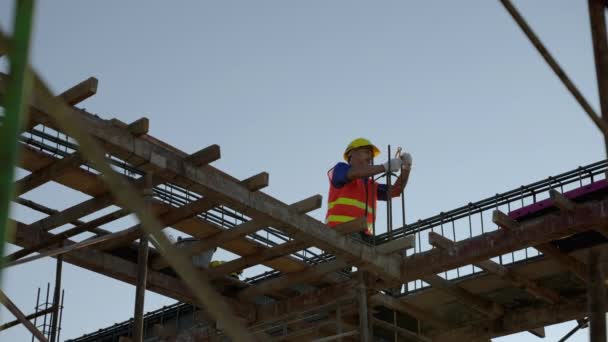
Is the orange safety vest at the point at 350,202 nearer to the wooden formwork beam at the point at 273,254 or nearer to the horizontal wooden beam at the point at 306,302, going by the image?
the horizontal wooden beam at the point at 306,302

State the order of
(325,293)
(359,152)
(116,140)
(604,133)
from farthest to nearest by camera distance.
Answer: (359,152)
(325,293)
(116,140)
(604,133)

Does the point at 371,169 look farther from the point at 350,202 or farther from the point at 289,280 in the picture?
the point at 289,280

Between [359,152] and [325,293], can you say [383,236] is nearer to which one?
[325,293]

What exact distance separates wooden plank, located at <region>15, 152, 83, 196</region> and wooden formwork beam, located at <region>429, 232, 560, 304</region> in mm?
4270

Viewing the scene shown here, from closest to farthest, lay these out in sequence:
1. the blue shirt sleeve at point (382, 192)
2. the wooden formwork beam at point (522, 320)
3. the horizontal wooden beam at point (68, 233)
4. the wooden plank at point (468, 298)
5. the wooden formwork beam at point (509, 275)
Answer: the horizontal wooden beam at point (68, 233)
the wooden formwork beam at point (509, 275)
the wooden formwork beam at point (522, 320)
the wooden plank at point (468, 298)
the blue shirt sleeve at point (382, 192)

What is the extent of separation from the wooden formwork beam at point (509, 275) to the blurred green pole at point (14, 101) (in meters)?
9.63

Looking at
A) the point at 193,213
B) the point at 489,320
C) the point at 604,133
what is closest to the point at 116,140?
the point at 193,213

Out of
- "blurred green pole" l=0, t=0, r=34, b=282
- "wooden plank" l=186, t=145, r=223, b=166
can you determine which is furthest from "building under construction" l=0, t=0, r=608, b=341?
"blurred green pole" l=0, t=0, r=34, b=282

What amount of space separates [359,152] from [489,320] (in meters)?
3.16

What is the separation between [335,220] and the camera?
13.7m

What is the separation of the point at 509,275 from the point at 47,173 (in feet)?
18.4

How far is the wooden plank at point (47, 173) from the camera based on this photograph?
9.77 metres

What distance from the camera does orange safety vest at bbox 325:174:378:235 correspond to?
13.6m

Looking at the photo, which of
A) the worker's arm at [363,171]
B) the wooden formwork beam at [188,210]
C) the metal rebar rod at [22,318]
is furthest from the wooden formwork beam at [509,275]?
the metal rebar rod at [22,318]
